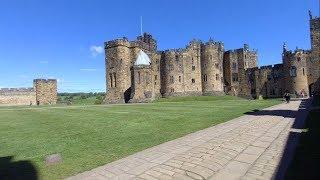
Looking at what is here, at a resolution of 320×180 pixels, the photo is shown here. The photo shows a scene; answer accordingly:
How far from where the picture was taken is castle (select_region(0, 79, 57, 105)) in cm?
7438

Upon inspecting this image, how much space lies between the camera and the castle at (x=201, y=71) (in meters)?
60.4

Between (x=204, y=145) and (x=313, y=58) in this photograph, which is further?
(x=313, y=58)

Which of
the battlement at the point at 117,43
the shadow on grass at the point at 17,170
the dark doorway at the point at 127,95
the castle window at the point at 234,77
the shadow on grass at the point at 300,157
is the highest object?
the battlement at the point at 117,43

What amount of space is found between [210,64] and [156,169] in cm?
6137

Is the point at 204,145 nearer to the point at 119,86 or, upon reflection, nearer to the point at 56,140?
the point at 56,140

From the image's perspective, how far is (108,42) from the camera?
61594 mm

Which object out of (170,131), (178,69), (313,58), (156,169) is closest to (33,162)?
(156,169)

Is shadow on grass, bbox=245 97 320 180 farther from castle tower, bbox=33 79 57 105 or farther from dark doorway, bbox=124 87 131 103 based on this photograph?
castle tower, bbox=33 79 57 105

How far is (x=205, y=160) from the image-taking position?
8.48 meters

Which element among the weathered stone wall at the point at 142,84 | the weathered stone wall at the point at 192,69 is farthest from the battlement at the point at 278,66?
the weathered stone wall at the point at 142,84

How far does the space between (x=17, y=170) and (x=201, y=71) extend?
62.1 metres

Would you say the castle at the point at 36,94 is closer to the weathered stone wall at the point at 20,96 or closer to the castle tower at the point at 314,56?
the weathered stone wall at the point at 20,96

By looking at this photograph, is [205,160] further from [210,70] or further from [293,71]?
[293,71]

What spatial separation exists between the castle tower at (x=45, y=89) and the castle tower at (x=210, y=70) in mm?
33254
